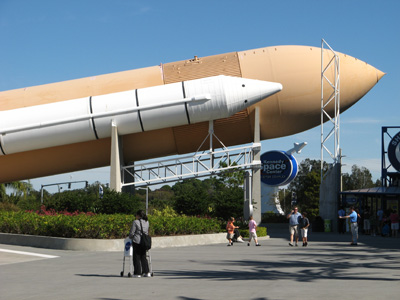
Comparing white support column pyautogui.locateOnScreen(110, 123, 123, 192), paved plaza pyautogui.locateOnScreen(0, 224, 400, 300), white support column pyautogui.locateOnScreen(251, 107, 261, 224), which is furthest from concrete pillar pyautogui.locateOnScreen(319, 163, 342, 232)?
paved plaza pyautogui.locateOnScreen(0, 224, 400, 300)

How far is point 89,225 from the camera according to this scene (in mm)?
21016

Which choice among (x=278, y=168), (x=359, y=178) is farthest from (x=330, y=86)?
(x=359, y=178)

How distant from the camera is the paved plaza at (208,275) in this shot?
1053 cm

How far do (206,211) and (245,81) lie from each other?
8097 mm

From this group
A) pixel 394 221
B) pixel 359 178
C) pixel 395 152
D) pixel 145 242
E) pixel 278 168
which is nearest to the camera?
pixel 145 242

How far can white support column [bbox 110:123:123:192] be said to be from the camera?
2736cm

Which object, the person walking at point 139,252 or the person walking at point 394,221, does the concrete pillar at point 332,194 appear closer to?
the person walking at point 394,221

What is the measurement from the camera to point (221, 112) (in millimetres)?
27688

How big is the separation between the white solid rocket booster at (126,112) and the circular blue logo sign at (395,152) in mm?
11086

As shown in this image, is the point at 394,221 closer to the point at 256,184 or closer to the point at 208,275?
the point at 256,184

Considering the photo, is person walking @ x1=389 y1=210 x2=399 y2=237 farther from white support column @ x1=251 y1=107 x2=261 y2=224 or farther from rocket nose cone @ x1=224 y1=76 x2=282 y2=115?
rocket nose cone @ x1=224 y1=76 x2=282 y2=115

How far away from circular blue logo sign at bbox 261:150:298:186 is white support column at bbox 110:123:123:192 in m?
20.6

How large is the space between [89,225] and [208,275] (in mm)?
8604

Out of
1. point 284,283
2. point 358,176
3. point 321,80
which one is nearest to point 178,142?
point 321,80
